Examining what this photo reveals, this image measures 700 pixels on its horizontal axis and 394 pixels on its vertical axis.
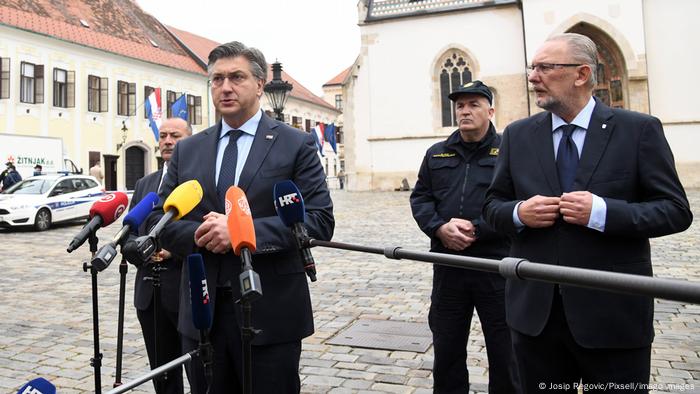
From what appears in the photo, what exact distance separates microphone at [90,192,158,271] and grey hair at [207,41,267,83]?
0.68m

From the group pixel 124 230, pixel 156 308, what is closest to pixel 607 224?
pixel 124 230

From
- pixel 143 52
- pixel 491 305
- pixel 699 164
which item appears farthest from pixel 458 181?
pixel 143 52

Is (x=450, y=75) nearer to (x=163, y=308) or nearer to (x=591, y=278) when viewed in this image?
(x=163, y=308)

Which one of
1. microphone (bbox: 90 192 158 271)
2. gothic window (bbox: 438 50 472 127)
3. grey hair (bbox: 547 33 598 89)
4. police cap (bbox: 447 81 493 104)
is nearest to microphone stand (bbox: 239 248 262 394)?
microphone (bbox: 90 192 158 271)

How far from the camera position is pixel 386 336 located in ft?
17.4

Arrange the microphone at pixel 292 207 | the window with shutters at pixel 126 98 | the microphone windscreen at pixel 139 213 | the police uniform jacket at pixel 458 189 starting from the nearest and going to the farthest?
the microphone at pixel 292 207 → the microphone windscreen at pixel 139 213 → the police uniform jacket at pixel 458 189 → the window with shutters at pixel 126 98

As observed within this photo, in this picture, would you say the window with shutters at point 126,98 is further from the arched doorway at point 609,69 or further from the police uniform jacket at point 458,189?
the police uniform jacket at point 458,189

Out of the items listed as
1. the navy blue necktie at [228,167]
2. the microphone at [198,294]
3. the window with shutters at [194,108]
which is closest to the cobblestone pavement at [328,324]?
the navy blue necktie at [228,167]

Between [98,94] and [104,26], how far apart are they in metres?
5.11

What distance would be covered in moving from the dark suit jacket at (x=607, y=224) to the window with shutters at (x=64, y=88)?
30996mm

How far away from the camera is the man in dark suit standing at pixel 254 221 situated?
231 centimetres

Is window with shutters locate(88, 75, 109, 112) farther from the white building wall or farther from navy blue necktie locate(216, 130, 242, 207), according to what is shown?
navy blue necktie locate(216, 130, 242, 207)

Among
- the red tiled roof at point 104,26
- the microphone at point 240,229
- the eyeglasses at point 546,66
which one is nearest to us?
the microphone at point 240,229

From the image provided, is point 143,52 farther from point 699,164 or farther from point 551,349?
point 551,349
